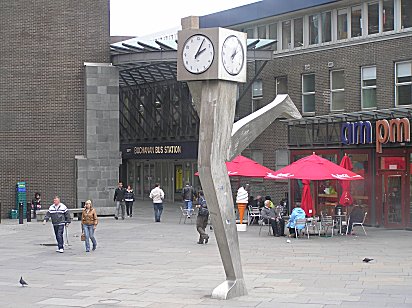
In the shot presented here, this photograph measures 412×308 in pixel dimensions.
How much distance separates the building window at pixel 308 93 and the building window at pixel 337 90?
1.24 m

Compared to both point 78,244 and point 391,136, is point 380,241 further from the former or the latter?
point 78,244

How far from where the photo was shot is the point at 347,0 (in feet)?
105

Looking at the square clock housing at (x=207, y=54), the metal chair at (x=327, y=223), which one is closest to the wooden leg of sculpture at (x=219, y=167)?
the square clock housing at (x=207, y=54)

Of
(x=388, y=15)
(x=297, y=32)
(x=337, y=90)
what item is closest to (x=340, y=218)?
(x=337, y=90)

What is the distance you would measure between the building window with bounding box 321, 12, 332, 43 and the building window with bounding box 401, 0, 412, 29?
4117 millimetres

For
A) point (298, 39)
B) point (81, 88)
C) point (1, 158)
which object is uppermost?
point (298, 39)

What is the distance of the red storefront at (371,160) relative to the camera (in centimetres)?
2706

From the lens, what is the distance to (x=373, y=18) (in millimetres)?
31203

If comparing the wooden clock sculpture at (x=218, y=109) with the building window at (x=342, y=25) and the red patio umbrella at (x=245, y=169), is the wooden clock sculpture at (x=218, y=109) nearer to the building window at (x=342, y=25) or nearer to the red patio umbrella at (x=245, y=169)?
the red patio umbrella at (x=245, y=169)

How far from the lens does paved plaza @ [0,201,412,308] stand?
13662 millimetres

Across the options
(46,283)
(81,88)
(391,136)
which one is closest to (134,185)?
(81,88)

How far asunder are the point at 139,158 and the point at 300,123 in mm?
19914

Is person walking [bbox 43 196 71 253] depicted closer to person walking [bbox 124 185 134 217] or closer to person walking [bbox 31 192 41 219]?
person walking [bbox 124 185 134 217]

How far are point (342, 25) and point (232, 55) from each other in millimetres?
20331
